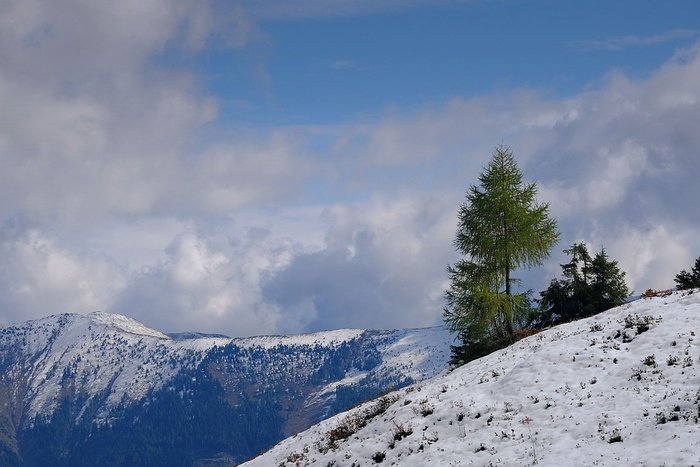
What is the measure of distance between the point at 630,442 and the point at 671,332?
8.77 meters

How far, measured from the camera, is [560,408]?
891 inches

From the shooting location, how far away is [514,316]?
143ft

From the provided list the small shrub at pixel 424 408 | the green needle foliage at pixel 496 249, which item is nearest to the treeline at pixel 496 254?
the green needle foliage at pixel 496 249

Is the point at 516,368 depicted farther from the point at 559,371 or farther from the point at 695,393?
the point at 695,393

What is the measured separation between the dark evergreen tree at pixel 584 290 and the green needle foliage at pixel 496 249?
1122 centimetres

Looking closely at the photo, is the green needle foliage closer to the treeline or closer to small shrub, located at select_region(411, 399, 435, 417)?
the treeline

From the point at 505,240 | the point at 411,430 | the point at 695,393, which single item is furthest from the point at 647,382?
the point at 505,240

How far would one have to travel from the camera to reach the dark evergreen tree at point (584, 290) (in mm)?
53500

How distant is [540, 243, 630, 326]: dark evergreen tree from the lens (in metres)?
53.5

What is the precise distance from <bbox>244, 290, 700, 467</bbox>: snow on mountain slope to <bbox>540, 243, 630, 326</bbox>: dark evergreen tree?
22205 millimetres

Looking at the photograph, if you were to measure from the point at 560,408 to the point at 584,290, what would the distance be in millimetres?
34097

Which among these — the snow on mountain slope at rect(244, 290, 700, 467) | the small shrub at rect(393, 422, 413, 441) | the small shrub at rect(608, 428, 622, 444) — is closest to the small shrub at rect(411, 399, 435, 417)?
the snow on mountain slope at rect(244, 290, 700, 467)

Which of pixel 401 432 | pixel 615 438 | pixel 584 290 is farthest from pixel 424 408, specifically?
pixel 584 290

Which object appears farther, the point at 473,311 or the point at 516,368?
the point at 473,311
